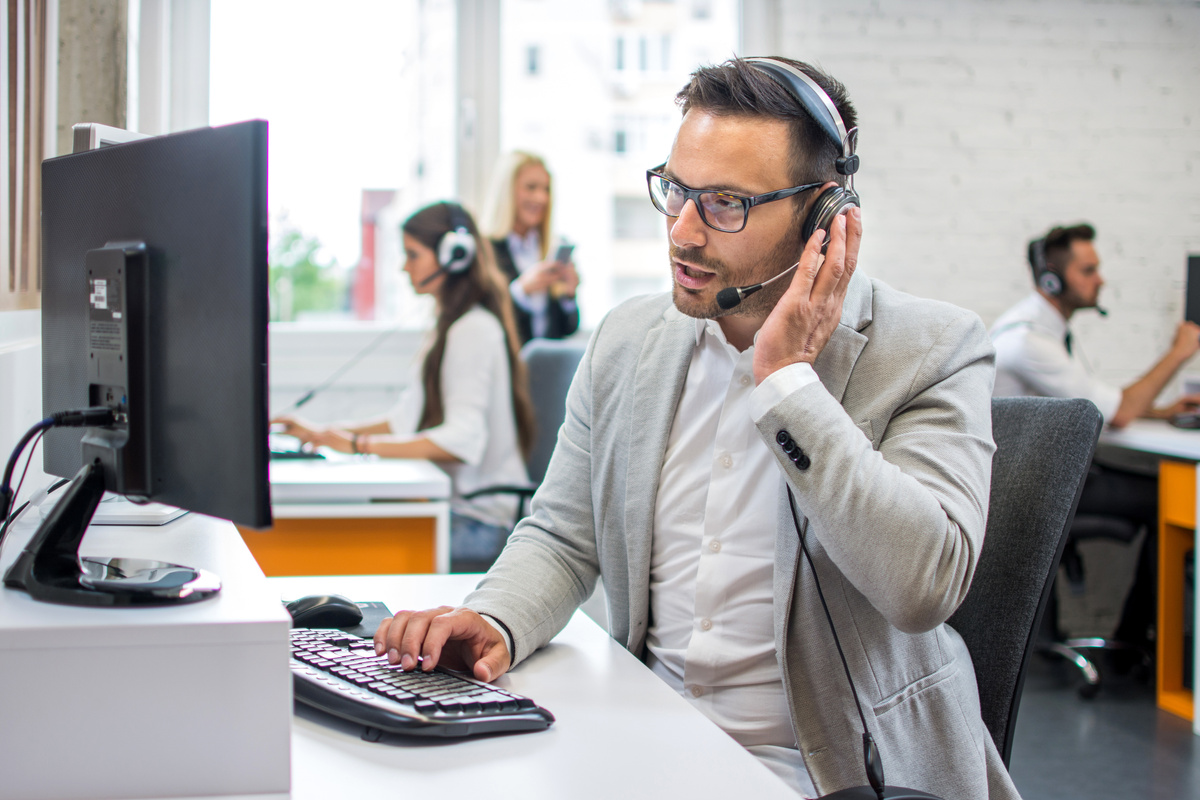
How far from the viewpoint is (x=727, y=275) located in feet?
3.84

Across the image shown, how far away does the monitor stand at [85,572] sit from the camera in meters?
0.74

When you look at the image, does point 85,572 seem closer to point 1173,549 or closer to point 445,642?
point 445,642

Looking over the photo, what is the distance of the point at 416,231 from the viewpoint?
301 cm

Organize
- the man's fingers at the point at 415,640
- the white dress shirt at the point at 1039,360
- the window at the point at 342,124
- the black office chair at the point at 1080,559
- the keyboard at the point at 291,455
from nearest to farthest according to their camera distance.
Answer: the man's fingers at the point at 415,640
the keyboard at the point at 291,455
the black office chair at the point at 1080,559
the white dress shirt at the point at 1039,360
the window at the point at 342,124

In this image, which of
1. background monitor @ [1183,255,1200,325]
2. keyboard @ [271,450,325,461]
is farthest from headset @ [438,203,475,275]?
background monitor @ [1183,255,1200,325]

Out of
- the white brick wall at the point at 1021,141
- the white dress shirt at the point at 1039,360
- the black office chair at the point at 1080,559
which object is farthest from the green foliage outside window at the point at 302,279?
the black office chair at the point at 1080,559

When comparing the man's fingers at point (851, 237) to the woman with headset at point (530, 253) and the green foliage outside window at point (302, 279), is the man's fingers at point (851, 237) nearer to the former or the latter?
the woman with headset at point (530, 253)

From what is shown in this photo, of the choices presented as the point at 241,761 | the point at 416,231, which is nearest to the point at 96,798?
the point at 241,761

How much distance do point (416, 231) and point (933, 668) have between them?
7.41 feet

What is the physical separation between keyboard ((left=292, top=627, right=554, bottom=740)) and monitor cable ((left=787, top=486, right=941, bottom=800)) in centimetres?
26

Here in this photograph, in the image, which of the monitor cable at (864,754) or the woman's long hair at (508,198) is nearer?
the monitor cable at (864,754)

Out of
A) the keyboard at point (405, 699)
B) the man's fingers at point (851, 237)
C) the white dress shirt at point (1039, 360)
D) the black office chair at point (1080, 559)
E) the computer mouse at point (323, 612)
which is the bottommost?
the black office chair at point (1080, 559)

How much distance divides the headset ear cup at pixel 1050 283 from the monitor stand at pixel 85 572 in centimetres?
337

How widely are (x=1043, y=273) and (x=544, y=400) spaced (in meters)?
1.91
